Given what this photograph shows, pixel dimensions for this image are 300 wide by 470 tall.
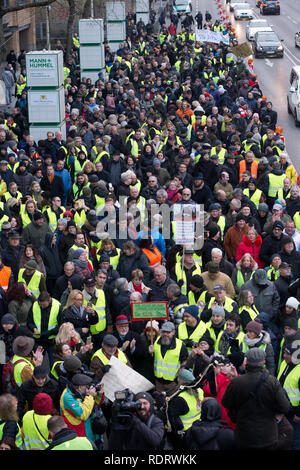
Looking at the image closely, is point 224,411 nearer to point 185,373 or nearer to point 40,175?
point 185,373

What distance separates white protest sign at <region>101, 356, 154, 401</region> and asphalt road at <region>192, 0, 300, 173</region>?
14.2m

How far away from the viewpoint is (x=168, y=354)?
29.0ft

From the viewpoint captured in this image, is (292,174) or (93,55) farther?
(93,55)

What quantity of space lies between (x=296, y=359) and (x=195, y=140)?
10.2 meters

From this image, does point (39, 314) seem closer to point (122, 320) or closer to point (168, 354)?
point (122, 320)

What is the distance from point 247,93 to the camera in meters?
23.1

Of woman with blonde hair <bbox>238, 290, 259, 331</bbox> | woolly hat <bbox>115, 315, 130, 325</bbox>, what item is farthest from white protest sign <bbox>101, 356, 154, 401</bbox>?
woman with blonde hair <bbox>238, 290, 259, 331</bbox>

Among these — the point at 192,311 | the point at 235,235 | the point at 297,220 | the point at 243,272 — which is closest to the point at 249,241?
the point at 235,235

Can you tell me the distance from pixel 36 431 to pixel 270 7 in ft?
192

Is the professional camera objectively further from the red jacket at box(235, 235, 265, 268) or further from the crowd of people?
the red jacket at box(235, 235, 265, 268)

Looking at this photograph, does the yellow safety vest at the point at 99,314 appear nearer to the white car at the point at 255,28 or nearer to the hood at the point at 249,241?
the hood at the point at 249,241

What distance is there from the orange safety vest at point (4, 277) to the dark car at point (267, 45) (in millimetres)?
33286

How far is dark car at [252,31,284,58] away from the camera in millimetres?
42156
